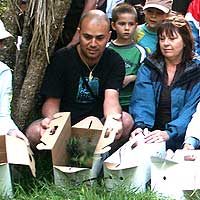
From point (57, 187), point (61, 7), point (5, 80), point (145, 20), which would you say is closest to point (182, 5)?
point (145, 20)

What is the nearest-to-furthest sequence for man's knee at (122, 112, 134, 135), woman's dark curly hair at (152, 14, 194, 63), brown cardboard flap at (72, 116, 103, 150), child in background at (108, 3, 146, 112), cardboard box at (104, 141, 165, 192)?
1. cardboard box at (104, 141, 165, 192)
2. brown cardboard flap at (72, 116, 103, 150)
3. man's knee at (122, 112, 134, 135)
4. woman's dark curly hair at (152, 14, 194, 63)
5. child in background at (108, 3, 146, 112)

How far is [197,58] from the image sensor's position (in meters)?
5.04

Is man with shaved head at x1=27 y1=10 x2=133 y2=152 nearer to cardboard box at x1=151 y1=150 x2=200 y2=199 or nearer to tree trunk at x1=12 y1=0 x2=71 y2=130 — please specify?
tree trunk at x1=12 y1=0 x2=71 y2=130

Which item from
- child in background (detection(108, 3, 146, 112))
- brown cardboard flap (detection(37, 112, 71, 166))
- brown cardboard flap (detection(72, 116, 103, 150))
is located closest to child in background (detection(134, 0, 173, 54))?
child in background (detection(108, 3, 146, 112))

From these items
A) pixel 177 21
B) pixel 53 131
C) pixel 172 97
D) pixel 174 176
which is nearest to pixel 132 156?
pixel 174 176

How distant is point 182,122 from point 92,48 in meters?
0.85

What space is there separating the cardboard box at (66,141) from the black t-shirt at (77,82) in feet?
1.24

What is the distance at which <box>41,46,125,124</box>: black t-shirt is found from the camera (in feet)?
15.6

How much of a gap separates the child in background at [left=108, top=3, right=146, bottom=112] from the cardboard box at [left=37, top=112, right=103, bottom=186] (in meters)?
0.95

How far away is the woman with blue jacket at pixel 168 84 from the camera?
4.77m

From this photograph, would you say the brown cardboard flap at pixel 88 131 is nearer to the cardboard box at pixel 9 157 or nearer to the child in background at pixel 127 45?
the cardboard box at pixel 9 157

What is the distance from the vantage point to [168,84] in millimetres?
4875

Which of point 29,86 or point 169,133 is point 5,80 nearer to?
point 29,86

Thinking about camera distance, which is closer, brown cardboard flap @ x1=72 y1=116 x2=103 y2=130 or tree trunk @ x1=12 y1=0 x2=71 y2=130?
brown cardboard flap @ x1=72 y1=116 x2=103 y2=130
